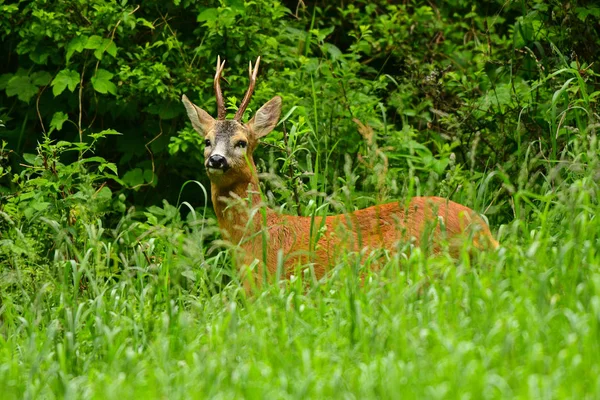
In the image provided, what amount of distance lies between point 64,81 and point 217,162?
6.38 feet

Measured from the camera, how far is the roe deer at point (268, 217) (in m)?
5.56

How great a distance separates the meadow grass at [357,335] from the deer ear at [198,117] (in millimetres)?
1876

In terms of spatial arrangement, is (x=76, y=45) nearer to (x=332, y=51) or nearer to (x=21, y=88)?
(x=21, y=88)

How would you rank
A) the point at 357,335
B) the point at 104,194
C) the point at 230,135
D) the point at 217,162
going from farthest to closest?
the point at 104,194, the point at 230,135, the point at 217,162, the point at 357,335

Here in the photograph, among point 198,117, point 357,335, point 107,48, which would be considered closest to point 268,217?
point 198,117

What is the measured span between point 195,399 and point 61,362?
2.53 feet

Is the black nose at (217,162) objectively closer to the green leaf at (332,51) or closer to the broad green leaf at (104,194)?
the broad green leaf at (104,194)

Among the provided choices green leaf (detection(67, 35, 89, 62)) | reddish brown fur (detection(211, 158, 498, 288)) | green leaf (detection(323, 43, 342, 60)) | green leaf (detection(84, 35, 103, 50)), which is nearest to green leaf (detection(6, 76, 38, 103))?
green leaf (detection(67, 35, 89, 62))

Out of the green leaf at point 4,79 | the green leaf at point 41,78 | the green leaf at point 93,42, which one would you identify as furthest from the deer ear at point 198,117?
the green leaf at point 4,79

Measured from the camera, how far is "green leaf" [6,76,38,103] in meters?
7.93

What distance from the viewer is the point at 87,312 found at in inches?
179

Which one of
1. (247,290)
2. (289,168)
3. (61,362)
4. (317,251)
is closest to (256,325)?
(61,362)

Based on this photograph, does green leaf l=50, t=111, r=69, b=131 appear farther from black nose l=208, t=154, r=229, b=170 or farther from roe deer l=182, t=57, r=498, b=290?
black nose l=208, t=154, r=229, b=170

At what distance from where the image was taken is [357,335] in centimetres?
411
